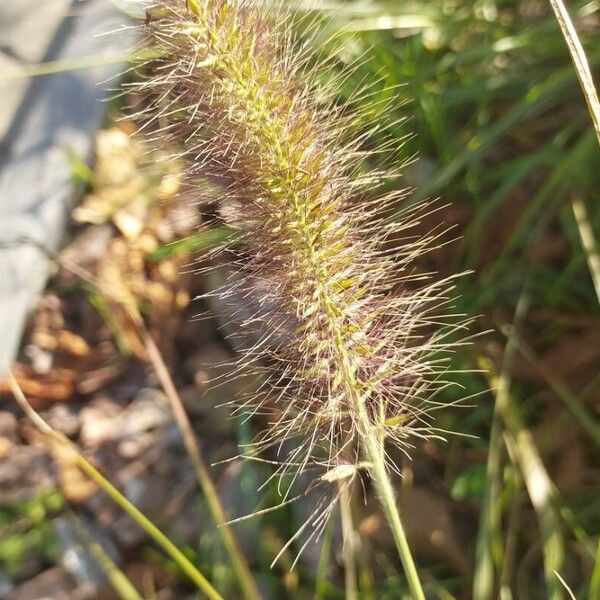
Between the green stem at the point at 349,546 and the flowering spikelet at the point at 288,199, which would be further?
the green stem at the point at 349,546

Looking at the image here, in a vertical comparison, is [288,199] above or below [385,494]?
above

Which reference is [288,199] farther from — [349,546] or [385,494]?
[349,546]

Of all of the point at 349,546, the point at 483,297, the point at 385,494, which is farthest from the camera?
the point at 483,297

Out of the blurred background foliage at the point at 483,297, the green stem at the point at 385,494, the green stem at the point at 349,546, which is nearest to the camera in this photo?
the green stem at the point at 385,494

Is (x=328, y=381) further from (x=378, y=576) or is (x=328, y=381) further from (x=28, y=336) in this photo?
(x=28, y=336)

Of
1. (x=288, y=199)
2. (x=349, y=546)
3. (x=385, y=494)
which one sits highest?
(x=288, y=199)

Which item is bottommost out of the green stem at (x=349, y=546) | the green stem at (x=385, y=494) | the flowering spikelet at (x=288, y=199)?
the green stem at (x=349, y=546)

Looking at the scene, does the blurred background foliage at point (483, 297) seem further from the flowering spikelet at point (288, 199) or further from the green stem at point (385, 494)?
the green stem at point (385, 494)

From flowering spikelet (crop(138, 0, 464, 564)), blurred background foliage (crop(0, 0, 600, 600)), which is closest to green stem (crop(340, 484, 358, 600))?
blurred background foliage (crop(0, 0, 600, 600))

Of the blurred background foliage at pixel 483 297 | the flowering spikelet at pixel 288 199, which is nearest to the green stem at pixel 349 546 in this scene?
the blurred background foliage at pixel 483 297

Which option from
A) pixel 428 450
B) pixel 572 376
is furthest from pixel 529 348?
pixel 428 450

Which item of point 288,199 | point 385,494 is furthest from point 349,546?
point 288,199
